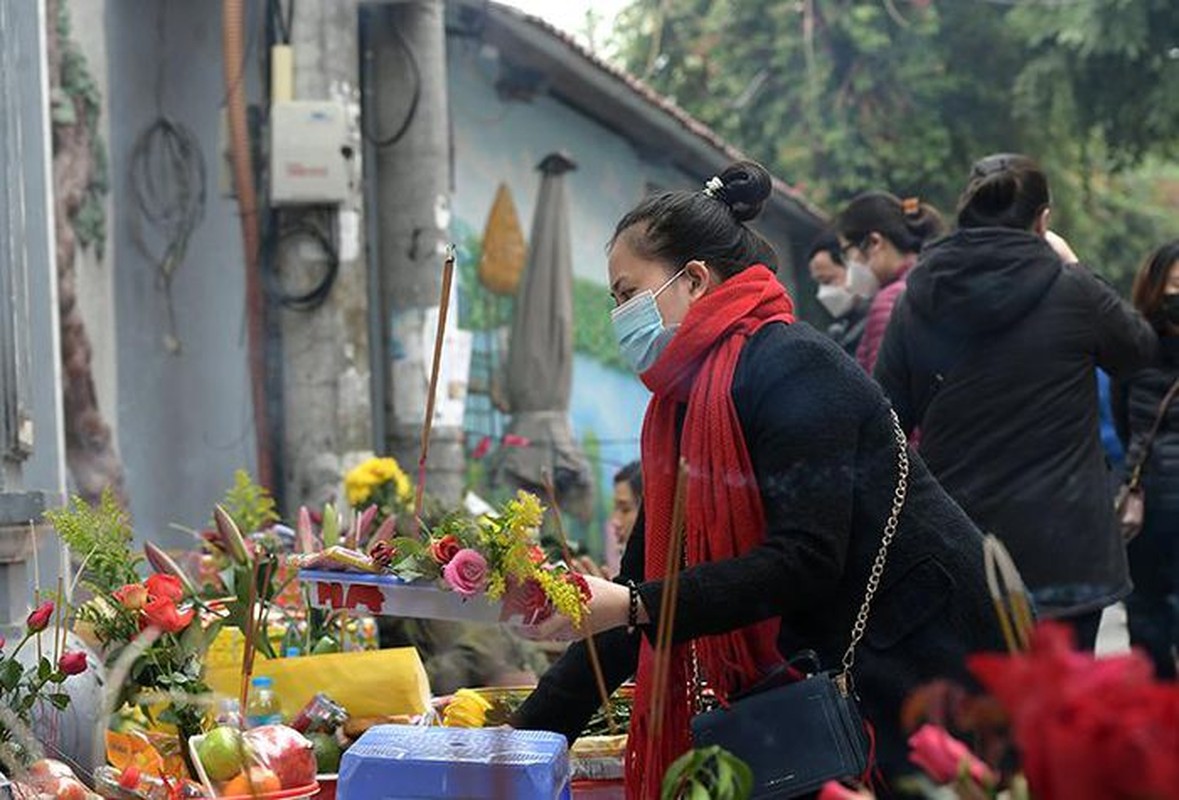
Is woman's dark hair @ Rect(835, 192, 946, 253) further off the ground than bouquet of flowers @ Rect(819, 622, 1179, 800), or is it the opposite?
woman's dark hair @ Rect(835, 192, 946, 253)

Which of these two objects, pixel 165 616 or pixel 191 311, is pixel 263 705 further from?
pixel 191 311

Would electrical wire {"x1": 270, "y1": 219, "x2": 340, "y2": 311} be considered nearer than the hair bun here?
No

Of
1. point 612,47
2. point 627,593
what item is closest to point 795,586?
point 627,593

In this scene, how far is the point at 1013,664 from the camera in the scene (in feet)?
4.17

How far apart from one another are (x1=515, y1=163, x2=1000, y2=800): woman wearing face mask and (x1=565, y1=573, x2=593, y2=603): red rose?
0.07ft

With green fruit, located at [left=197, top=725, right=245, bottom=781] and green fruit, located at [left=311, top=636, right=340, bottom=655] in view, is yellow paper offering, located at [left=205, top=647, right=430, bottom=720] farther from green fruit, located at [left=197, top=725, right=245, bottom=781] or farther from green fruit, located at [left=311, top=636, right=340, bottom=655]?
green fruit, located at [left=197, top=725, right=245, bottom=781]

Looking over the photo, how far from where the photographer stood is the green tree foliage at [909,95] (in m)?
18.2

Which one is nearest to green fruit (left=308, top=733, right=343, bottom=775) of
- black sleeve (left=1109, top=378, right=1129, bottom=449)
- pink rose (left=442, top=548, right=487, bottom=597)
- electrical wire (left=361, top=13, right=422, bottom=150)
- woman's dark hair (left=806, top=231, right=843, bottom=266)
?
pink rose (left=442, top=548, right=487, bottom=597)

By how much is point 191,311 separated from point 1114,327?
19.1 ft

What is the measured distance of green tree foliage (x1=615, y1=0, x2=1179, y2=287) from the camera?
715 inches

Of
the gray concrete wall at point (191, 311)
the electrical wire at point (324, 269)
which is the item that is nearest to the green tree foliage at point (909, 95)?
the gray concrete wall at point (191, 311)

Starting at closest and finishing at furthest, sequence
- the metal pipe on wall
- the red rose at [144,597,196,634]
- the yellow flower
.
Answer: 1. the red rose at [144,597,196,634]
2. the yellow flower
3. the metal pipe on wall

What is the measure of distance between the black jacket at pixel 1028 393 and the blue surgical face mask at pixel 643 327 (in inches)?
71.9

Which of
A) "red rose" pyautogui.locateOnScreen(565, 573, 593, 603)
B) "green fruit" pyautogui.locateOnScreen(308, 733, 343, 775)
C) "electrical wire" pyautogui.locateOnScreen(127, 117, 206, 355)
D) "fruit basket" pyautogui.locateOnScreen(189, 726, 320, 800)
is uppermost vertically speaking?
"electrical wire" pyautogui.locateOnScreen(127, 117, 206, 355)
